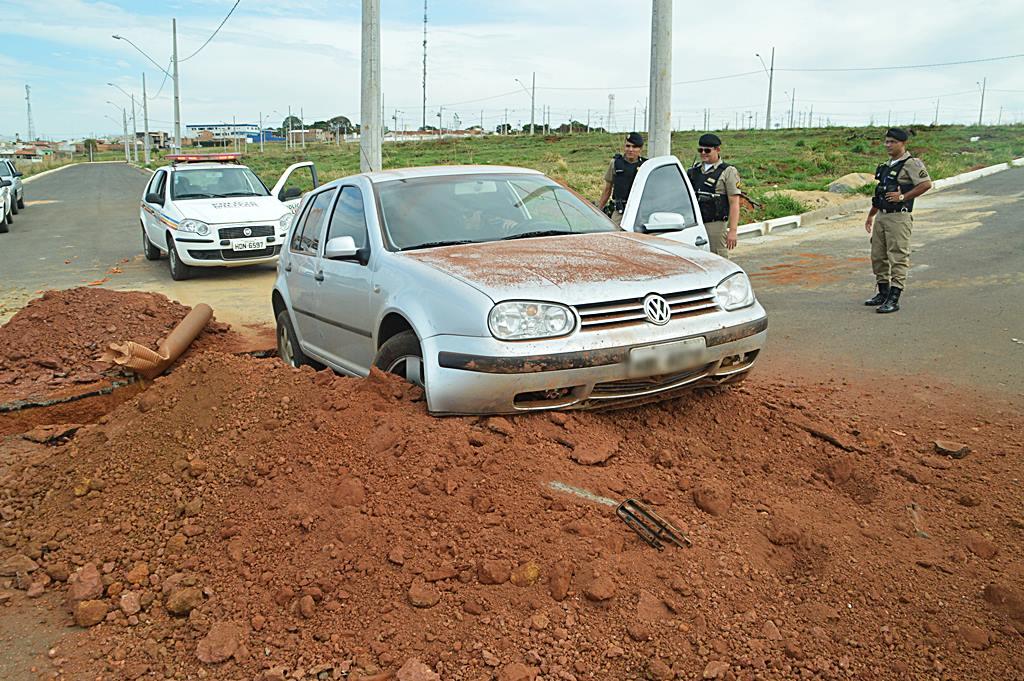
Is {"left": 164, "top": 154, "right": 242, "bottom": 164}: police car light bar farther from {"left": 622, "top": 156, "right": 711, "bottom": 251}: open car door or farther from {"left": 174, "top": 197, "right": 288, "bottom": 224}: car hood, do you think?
{"left": 622, "top": 156, "right": 711, "bottom": 251}: open car door

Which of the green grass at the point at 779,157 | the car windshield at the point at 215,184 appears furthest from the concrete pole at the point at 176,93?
the car windshield at the point at 215,184

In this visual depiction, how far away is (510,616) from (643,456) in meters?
1.32

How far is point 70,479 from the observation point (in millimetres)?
4578

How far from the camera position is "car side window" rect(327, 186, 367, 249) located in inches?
218

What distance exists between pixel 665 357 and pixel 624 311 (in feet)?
0.96

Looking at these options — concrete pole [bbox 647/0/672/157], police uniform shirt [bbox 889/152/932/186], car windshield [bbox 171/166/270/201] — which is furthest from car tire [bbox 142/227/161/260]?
police uniform shirt [bbox 889/152/932/186]

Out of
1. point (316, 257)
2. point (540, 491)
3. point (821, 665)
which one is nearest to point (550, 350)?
point (540, 491)

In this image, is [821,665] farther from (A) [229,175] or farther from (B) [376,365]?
(A) [229,175]

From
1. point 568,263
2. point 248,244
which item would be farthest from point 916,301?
point 248,244

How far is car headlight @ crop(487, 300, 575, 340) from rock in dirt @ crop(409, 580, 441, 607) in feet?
4.06

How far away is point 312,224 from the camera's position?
6.46 meters

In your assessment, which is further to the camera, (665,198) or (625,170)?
(625,170)

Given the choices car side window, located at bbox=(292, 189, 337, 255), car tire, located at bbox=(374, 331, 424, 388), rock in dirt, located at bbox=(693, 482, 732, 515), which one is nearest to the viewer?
rock in dirt, located at bbox=(693, 482, 732, 515)

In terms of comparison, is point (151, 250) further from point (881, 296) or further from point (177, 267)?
point (881, 296)
